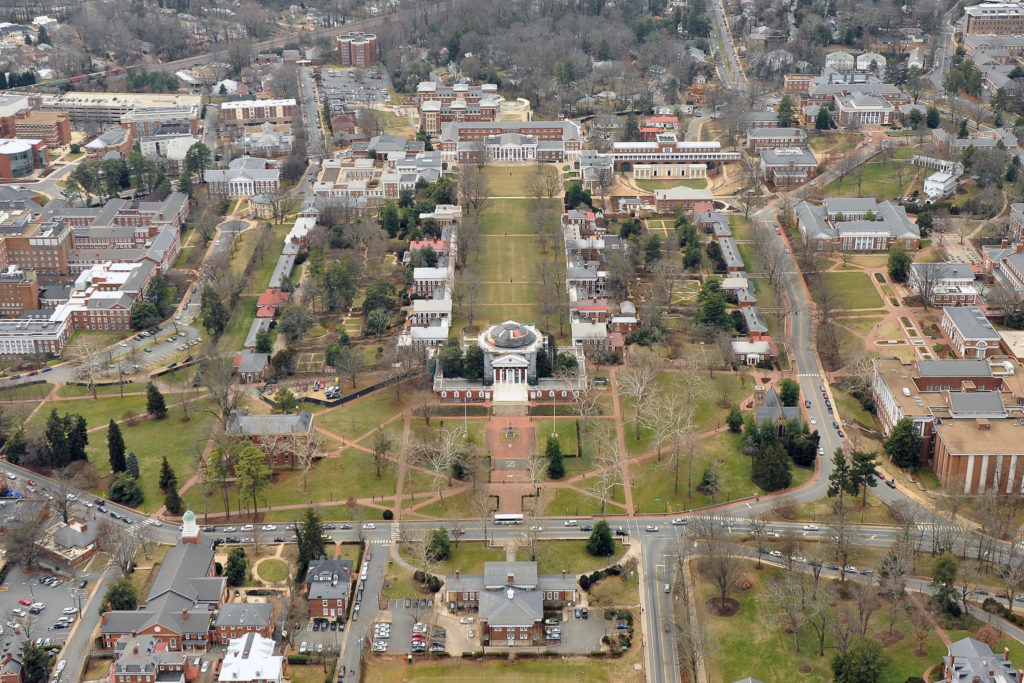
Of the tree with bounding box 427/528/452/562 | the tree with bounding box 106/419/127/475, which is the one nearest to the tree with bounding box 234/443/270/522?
the tree with bounding box 106/419/127/475

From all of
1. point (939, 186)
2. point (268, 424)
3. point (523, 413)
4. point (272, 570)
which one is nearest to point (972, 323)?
point (939, 186)

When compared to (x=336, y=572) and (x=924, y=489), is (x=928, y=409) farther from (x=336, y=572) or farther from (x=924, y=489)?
(x=336, y=572)

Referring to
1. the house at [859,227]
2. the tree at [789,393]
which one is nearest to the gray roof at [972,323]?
the tree at [789,393]

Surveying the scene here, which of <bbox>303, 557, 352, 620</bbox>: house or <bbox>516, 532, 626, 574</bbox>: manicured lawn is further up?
<bbox>303, 557, 352, 620</bbox>: house

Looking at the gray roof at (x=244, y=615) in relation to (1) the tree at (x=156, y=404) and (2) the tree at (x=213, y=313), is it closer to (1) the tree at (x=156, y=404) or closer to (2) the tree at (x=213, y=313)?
(1) the tree at (x=156, y=404)

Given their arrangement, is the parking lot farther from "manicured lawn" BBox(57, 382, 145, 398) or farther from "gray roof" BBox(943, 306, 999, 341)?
"gray roof" BBox(943, 306, 999, 341)

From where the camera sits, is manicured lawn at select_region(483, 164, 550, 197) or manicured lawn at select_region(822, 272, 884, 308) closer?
manicured lawn at select_region(822, 272, 884, 308)

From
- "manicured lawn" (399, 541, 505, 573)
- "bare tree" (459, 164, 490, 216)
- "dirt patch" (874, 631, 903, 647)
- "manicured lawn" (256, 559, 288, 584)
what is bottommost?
"manicured lawn" (256, 559, 288, 584)
